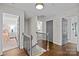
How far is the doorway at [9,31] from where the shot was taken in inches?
63.5

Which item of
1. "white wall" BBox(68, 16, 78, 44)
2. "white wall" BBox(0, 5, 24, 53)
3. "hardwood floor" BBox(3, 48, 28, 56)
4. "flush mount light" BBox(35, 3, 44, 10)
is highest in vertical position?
"flush mount light" BBox(35, 3, 44, 10)

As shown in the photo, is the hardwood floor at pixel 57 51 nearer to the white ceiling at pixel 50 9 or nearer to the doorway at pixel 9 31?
the doorway at pixel 9 31

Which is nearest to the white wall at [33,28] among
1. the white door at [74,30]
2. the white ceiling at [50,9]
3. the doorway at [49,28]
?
the white ceiling at [50,9]

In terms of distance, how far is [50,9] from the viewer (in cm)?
169

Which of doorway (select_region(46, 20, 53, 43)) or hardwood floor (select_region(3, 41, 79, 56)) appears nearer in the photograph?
hardwood floor (select_region(3, 41, 79, 56))

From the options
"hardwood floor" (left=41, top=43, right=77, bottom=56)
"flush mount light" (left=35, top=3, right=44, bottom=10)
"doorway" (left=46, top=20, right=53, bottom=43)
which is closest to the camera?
"flush mount light" (left=35, top=3, right=44, bottom=10)

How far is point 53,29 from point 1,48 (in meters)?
0.91

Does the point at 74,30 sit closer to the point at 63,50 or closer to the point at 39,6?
the point at 63,50

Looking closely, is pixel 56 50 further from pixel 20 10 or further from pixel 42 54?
pixel 20 10

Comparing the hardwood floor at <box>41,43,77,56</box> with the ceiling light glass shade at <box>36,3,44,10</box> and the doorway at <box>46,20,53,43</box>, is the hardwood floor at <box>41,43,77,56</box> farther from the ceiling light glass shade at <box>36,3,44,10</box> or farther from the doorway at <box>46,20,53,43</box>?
the ceiling light glass shade at <box>36,3,44,10</box>

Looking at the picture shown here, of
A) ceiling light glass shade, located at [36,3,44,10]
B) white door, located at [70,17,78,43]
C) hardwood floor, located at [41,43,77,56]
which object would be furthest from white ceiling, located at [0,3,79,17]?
hardwood floor, located at [41,43,77,56]

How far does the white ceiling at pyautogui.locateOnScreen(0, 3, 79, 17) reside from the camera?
1.62 meters

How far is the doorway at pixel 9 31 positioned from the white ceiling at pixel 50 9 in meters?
0.20

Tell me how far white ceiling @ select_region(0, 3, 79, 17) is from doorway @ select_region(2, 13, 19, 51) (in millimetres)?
196
